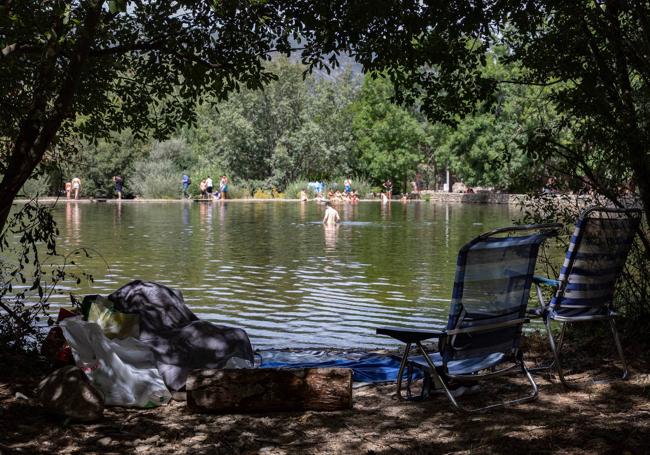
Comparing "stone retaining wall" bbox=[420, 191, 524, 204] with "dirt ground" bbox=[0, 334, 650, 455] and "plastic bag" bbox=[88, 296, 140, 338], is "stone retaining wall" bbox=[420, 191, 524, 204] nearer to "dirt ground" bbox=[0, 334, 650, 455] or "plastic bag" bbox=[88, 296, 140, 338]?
"plastic bag" bbox=[88, 296, 140, 338]

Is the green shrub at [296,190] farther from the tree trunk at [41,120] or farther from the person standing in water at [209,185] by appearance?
the tree trunk at [41,120]

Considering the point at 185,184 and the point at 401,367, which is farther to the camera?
the point at 185,184

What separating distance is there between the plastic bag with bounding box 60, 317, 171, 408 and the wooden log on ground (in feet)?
1.87

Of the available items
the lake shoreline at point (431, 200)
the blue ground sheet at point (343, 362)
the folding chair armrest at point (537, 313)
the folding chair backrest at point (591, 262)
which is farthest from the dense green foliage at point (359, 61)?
the lake shoreline at point (431, 200)

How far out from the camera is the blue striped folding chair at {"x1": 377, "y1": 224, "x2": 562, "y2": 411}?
4.56 meters

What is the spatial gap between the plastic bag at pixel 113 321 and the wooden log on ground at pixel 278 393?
1.45 meters

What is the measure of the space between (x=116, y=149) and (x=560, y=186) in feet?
161

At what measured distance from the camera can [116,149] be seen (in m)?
53.4

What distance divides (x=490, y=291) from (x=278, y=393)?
138 cm

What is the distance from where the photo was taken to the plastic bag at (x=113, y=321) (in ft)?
20.1

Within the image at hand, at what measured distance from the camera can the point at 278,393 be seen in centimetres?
488

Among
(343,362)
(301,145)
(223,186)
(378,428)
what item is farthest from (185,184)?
(378,428)

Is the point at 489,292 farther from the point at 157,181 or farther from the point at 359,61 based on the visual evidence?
the point at 157,181

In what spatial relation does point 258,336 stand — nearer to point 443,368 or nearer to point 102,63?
point 102,63
